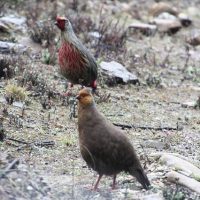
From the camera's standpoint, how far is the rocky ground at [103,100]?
661 cm

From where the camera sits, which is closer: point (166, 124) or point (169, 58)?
point (166, 124)

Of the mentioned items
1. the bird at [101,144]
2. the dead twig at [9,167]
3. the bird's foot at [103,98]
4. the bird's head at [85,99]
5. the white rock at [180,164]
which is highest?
the bird's head at [85,99]

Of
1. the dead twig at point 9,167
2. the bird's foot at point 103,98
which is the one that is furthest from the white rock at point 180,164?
the bird's foot at point 103,98

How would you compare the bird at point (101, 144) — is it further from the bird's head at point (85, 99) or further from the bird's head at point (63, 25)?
the bird's head at point (63, 25)

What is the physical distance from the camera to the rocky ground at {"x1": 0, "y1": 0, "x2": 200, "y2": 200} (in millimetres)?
6613

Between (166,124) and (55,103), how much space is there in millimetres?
1483

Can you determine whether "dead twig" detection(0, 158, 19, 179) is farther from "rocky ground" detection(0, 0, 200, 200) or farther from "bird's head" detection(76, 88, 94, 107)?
"bird's head" detection(76, 88, 94, 107)

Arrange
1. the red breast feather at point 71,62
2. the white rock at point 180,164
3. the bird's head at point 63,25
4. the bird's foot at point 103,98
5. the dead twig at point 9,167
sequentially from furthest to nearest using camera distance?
the bird's foot at point 103,98, the bird's head at point 63,25, the red breast feather at point 71,62, the white rock at point 180,164, the dead twig at point 9,167

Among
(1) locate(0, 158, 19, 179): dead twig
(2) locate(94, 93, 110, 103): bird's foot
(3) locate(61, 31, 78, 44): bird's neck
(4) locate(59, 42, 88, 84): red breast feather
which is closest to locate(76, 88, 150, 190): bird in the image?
(1) locate(0, 158, 19, 179): dead twig

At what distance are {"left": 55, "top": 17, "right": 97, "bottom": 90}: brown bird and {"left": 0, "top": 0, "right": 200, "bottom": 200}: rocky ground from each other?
355 millimetres

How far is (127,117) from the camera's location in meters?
9.38

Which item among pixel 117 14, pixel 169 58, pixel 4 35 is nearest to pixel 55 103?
pixel 4 35

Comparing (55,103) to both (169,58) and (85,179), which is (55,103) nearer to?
(85,179)

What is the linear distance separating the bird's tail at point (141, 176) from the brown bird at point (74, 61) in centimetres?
312
